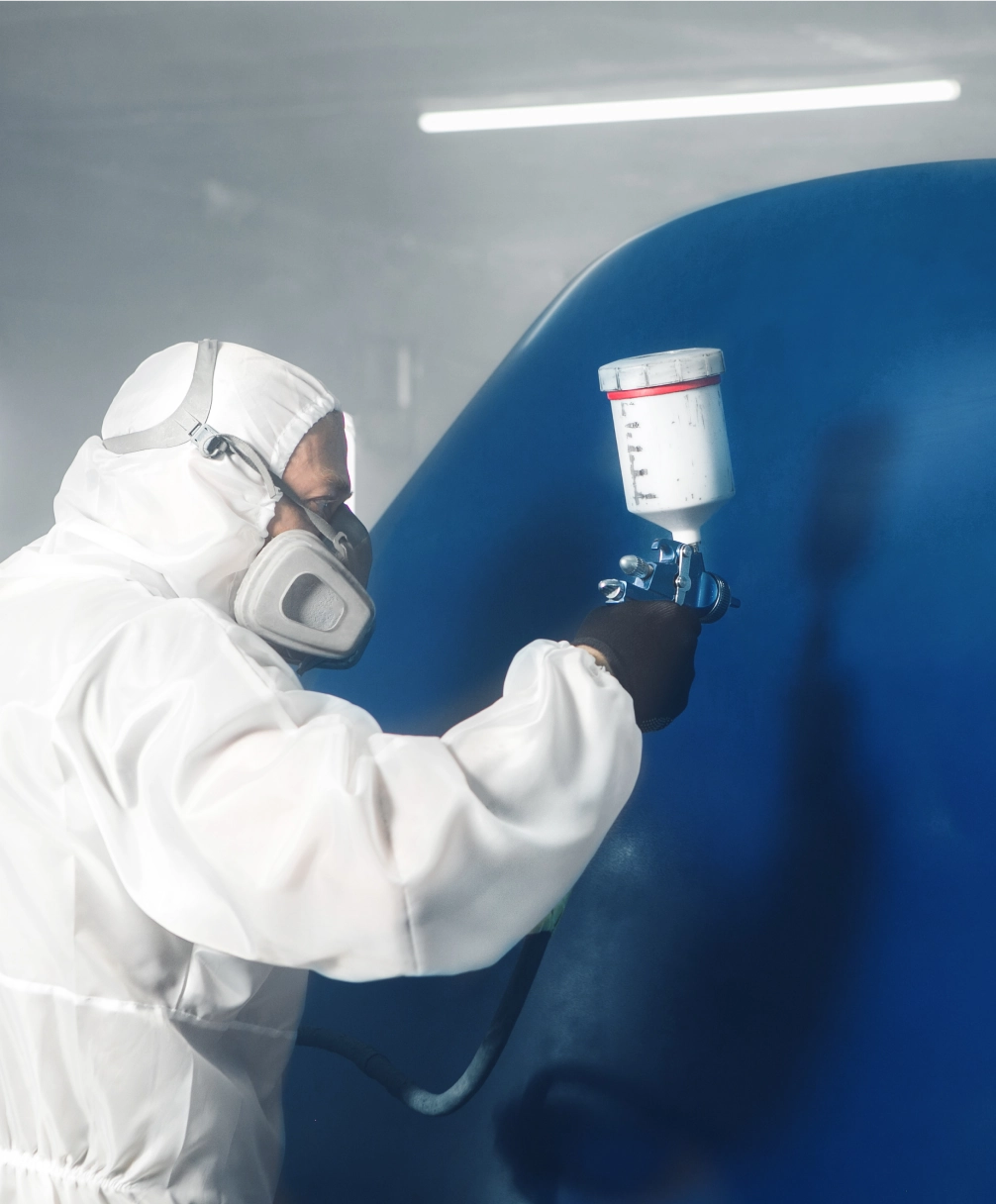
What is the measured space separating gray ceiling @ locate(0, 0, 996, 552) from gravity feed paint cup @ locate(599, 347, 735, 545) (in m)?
1.09

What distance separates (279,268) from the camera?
1793mm

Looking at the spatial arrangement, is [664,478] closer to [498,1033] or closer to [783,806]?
[783,806]

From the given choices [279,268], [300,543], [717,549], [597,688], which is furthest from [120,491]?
[279,268]

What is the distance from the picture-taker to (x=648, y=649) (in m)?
0.82

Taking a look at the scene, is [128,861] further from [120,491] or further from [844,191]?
[844,191]

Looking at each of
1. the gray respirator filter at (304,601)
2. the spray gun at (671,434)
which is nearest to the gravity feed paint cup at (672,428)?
the spray gun at (671,434)

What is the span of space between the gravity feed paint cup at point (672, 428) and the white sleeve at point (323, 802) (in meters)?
0.19

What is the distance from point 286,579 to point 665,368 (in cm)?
36

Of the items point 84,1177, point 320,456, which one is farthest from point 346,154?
point 84,1177

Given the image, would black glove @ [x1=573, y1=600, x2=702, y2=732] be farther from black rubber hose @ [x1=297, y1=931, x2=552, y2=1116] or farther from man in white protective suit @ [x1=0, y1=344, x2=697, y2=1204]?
black rubber hose @ [x1=297, y1=931, x2=552, y2=1116]

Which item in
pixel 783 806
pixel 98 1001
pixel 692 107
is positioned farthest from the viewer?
pixel 692 107

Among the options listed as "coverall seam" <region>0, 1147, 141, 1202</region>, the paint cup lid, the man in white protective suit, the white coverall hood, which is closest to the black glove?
the man in white protective suit

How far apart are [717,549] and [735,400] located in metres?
0.18

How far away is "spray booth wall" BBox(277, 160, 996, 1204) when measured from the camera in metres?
0.91
